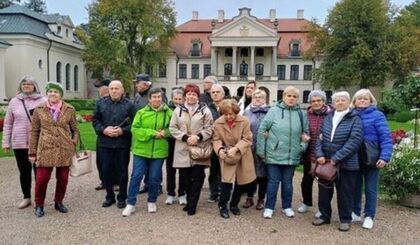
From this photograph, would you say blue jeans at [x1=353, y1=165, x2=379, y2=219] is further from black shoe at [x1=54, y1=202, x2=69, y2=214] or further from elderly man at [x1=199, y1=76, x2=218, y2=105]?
black shoe at [x1=54, y1=202, x2=69, y2=214]

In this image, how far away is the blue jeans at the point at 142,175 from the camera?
5.45 m

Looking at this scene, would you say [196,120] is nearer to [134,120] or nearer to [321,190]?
[134,120]

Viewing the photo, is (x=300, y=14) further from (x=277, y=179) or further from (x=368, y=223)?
(x=368, y=223)

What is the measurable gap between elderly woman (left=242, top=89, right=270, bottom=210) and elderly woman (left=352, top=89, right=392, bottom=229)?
125 centimetres

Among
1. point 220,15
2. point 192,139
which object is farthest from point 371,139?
point 220,15

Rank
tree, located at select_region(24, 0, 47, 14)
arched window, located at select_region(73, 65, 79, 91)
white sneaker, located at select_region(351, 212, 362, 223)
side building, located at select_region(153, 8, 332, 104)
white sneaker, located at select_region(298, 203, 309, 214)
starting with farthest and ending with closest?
tree, located at select_region(24, 0, 47, 14) < side building, located at select_region(153, 8, 332, 104) < arched window, located at select_region(73, 65, 79, 91) < white sneaker, located at select_region(298, 203, 309, 214) < white sneaker, located at select_region(351, 212, 362, 223)

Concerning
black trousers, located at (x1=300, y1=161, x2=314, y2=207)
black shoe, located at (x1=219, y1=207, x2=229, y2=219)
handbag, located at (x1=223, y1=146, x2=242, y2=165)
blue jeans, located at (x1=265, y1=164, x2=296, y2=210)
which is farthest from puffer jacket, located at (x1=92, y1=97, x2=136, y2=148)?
black trousers, located at (x1=300, y1=161, x2=314, y2=207)

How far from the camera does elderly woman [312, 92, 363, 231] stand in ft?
15.8

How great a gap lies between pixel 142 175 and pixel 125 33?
34805 mm

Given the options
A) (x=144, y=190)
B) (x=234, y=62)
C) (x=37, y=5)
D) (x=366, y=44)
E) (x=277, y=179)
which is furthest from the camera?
(x=37, y=5)

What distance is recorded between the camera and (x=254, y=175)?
543cm

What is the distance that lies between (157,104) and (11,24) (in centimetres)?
3574

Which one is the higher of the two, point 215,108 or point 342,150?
point 215,108

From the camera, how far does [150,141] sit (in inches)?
212
